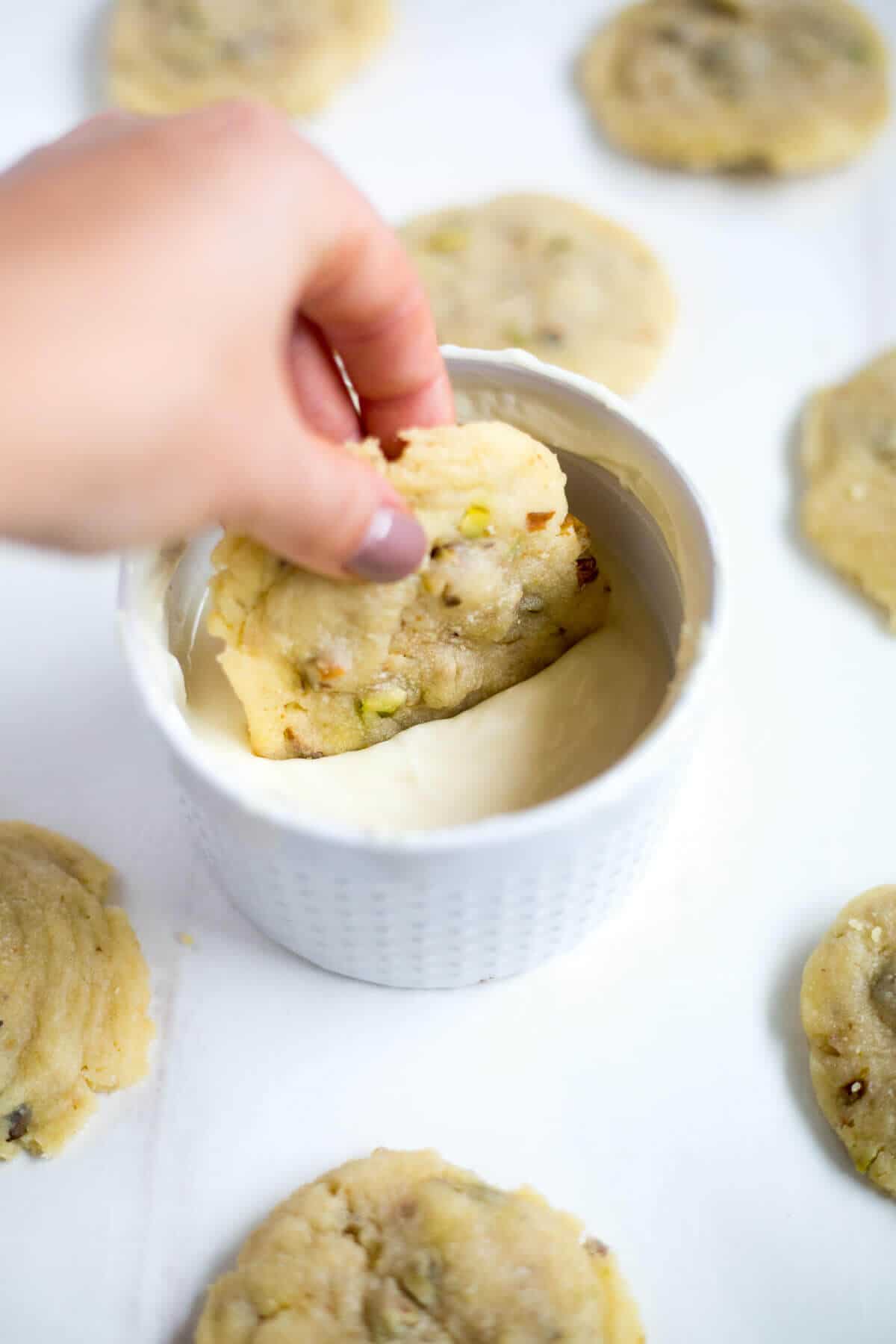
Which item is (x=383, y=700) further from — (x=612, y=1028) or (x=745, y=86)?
(x=745, y=86)

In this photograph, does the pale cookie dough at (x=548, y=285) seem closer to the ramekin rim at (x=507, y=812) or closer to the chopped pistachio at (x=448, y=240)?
the chopped pistachio at (x=448, y=240)

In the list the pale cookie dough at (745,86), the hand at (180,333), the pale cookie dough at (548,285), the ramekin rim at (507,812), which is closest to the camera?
the hand at (180,333)

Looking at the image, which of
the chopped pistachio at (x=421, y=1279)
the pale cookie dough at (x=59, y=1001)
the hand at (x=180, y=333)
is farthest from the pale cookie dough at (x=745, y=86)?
the chopped pistachio at (x=421, y=1279)

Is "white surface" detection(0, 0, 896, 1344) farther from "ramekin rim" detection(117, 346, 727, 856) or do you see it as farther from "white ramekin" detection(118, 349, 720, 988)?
"ramekin rim" detection(117, 346, 727, 856)

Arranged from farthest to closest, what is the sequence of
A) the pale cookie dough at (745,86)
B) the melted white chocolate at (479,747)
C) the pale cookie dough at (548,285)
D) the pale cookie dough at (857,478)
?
the pale cookie dough at (745,86) → the pale cookie dough at (548,285) → the pale cookie dough at (857,478) → the melted white chocolate at (479,747)

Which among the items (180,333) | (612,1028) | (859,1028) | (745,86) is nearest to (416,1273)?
(612,1028)

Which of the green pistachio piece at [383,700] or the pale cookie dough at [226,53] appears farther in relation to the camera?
the pale cookie dough at [226,53]
